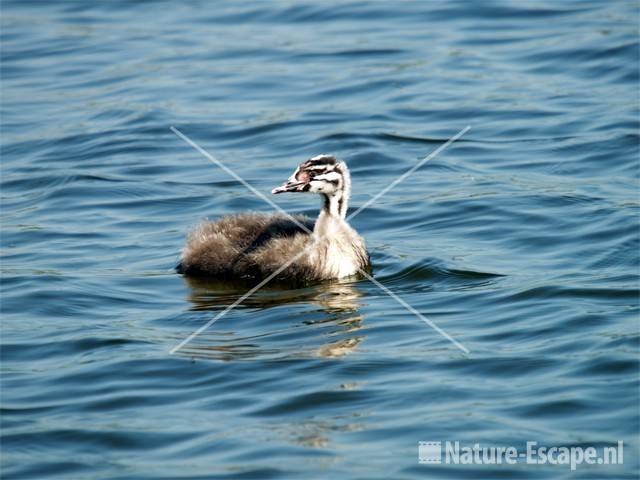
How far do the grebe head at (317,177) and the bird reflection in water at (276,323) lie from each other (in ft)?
2.86

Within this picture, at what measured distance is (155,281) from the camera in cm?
1200

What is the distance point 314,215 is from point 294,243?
231 cm

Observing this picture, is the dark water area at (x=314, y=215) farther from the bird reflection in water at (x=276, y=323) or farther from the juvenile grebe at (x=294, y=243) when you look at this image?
the juvenile grebe at (x=294, y=243)

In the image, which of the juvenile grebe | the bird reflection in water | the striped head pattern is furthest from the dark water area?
the striped head pattern

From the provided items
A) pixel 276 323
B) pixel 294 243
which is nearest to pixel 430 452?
pixel 276 323

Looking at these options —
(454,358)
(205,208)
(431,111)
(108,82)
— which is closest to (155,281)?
(205,208)

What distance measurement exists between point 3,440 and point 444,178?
788 cm

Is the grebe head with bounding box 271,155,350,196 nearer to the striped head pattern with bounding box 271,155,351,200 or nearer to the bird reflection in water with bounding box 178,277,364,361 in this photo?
the striped head pattern with bounding box 271,155,351,200

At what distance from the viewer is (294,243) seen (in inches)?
459

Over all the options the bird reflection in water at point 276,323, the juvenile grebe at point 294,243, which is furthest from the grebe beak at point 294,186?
the bird reflection in water at point 276,323

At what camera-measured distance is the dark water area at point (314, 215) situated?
332 inches

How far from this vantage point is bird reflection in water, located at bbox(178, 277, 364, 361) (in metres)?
9.89

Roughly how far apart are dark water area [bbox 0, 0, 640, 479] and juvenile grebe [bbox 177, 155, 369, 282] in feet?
0.66

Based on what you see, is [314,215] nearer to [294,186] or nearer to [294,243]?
[294,243]
